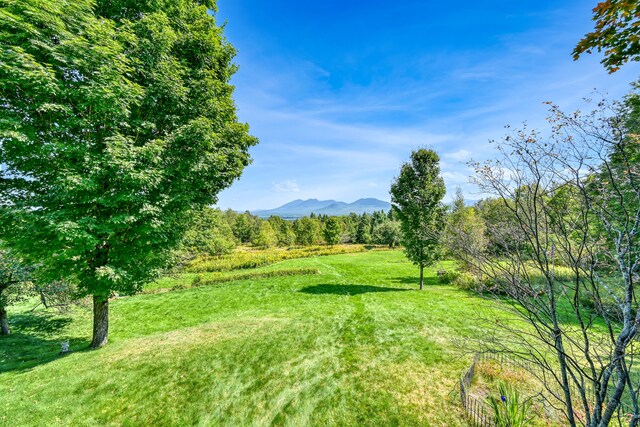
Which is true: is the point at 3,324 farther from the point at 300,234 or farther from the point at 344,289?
the point at 300,234

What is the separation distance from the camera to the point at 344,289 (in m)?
16.6

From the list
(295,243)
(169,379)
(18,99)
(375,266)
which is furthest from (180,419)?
(295,243)

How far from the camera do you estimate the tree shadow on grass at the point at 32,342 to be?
751 centimetres

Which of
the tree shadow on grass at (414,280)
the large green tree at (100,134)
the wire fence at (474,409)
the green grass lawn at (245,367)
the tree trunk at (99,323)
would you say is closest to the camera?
the wire fence at (474,409)

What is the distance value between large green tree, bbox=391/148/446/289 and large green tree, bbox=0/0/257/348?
1205 centimetres

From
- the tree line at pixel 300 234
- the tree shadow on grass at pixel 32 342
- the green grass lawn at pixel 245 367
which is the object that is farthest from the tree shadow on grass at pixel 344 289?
the tree line at pixel 300 234

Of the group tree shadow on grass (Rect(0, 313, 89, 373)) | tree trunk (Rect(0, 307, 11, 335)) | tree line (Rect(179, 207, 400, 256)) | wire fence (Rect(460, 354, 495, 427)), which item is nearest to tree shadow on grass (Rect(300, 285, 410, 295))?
wire fence (Rect(460, 354, 495, 427))

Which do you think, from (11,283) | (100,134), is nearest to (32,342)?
(11,283)

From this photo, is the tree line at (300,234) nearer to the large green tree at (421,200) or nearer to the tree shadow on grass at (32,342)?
the tree shadow on grass at (32,342)

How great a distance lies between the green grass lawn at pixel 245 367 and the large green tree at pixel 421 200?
3.51 m

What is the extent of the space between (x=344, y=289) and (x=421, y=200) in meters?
7.85

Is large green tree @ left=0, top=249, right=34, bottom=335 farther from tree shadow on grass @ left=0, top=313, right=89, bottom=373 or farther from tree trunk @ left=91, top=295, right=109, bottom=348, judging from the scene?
tree trunk @ left=91, top=295, right=109, bottom=348

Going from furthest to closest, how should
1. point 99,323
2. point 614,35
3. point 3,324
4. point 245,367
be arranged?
1. point 3,324
2. point 99,323
3. point 245,367
4. point 614,35

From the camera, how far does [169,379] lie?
21.2 ft
